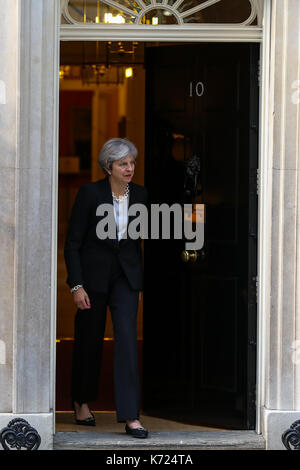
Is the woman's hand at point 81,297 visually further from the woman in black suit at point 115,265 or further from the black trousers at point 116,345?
the black trousers at point 116,345

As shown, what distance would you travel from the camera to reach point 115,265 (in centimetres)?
668

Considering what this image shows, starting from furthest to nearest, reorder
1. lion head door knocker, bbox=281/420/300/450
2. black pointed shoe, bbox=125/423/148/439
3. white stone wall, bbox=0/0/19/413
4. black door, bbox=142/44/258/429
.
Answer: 1. black door, bbox=142/44/258/429
2. black pointed shoe, bbox=125/423/148/439
3. lion head door knocker, bbox=281/420/300/450
4. white stone wall, bbox=0/0/19/413

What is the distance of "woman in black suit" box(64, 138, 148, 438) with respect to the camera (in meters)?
6.57

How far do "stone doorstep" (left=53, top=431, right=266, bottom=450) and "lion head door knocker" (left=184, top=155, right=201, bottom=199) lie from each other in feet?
5.75

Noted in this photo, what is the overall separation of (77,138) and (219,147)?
21.3m

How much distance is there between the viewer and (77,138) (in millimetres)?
28094

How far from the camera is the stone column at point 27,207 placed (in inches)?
247

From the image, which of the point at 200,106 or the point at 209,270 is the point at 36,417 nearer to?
the point at 209,270

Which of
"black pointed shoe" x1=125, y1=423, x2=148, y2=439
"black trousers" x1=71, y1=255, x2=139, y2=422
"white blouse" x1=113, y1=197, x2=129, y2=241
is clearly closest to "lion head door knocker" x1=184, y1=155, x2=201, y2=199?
"white blouse" x1=113, y1=197, x2=129, y2=241

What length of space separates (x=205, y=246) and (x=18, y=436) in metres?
1.94

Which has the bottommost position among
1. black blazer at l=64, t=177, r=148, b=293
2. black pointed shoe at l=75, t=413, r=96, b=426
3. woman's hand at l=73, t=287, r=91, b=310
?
black pointed shoe at l=75, t=413, r=96, b=426

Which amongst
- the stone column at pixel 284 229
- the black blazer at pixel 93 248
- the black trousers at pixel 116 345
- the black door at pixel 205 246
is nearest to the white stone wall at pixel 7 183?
the black blazer at pixel 93 248

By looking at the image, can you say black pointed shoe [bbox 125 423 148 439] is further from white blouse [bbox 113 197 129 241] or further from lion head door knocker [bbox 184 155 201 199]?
lion head door knocker [bbox 184 155 201 199]

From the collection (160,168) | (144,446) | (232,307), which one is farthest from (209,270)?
(144,446)
